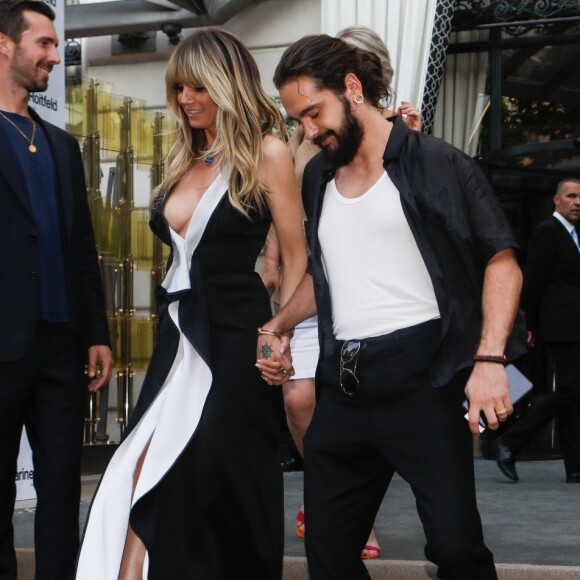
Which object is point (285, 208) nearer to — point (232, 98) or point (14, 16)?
point (232, 98)

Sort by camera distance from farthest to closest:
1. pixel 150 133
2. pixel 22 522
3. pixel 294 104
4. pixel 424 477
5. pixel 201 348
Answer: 1. pixel 150 133
2. pixel 22 522
3. pixel 201 348
4. pixel 294 104
5. pixel 424 477

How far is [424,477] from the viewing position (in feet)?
10.3

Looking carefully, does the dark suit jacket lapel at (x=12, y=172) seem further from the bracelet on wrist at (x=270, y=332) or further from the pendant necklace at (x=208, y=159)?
the bracelet on wrist at (x=270, y=332)

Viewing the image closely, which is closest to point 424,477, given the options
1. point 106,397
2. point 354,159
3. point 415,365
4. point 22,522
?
point 415,365

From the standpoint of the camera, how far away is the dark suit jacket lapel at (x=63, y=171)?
172 inches

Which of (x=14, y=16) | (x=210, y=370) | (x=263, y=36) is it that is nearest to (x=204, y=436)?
(x=210, y=370)

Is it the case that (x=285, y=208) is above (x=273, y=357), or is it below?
above

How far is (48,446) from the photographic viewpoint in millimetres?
4219

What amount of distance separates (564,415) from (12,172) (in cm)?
505

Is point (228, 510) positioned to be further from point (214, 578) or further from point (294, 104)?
point (294, 104)

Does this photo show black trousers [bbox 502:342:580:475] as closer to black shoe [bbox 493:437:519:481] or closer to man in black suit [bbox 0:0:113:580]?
black shoe [bbox 493:437:519:481]

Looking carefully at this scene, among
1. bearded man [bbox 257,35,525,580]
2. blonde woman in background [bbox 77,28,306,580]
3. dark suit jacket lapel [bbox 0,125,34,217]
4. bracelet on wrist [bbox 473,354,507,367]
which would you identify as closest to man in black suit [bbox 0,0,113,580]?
dark suit jacket lapel [bbox 0,125,34,217]

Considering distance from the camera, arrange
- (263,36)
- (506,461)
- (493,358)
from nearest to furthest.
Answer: (493,358)
(506,461)
(263,36)

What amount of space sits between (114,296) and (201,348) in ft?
17.5
